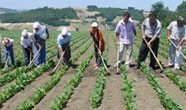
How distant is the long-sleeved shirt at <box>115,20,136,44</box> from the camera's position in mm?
10445

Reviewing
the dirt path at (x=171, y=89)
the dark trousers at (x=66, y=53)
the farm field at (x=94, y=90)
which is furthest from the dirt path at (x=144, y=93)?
the dark trousers at (x=66, y=53)

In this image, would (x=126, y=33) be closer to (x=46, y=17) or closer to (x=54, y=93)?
(x=54, y=93)

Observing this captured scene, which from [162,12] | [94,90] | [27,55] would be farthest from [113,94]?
[162,12]

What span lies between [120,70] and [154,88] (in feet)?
8.07

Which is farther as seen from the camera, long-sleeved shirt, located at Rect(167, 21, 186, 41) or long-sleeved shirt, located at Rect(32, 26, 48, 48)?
long-sleeved shirt, located at Rect(32, 26, 48, 48)

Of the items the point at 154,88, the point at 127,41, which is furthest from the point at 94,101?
the point at 127,41

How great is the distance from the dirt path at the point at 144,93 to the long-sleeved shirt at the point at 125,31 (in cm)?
106

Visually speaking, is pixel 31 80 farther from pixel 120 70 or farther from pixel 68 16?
pixel 68 16

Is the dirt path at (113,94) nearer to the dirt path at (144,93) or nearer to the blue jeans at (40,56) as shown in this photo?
the dirt path at (144,93)

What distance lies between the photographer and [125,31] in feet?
34.4

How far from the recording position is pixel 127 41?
10578mm

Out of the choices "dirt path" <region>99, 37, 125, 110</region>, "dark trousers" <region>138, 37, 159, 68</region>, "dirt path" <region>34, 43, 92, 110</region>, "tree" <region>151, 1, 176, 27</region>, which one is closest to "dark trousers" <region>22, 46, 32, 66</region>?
"dirt path" <region>34, 43, 92, 110</region>

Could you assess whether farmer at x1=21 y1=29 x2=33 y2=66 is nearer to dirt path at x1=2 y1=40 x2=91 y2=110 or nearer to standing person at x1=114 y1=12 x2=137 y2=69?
dirt path at x1=2 y1=40 x2=91 y2=110

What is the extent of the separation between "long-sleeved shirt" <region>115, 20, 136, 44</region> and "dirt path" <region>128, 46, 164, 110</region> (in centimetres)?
106
